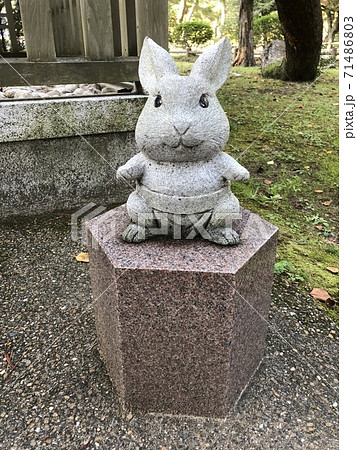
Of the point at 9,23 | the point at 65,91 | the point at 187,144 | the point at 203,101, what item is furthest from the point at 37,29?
the point at 187,144

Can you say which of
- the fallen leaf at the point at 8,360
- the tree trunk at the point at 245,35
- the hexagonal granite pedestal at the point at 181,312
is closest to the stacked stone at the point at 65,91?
the hexagonal granite pedestal at the point at 181,312

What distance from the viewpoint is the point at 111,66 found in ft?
13.1

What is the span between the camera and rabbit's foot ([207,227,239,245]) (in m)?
2.04

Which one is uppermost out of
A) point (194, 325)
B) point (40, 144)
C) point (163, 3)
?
point (163, 3)

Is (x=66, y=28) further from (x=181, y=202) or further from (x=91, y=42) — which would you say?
(x=181, y=202)

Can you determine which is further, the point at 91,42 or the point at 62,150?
the point at 62,150

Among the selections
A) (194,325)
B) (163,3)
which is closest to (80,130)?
(163,3)

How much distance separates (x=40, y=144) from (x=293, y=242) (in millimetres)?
2868

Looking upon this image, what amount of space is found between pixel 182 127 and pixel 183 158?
174 mm

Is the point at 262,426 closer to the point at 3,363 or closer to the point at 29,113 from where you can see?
the point at 3,363

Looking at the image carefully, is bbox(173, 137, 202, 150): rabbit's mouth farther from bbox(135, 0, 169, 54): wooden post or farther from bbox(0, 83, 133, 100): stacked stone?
bbox(0, 83, 133, 100): stacked stone

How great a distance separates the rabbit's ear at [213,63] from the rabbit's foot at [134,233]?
0.85 meters

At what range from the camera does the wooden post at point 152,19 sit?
3824 millimetres

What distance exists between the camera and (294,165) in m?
5.64
